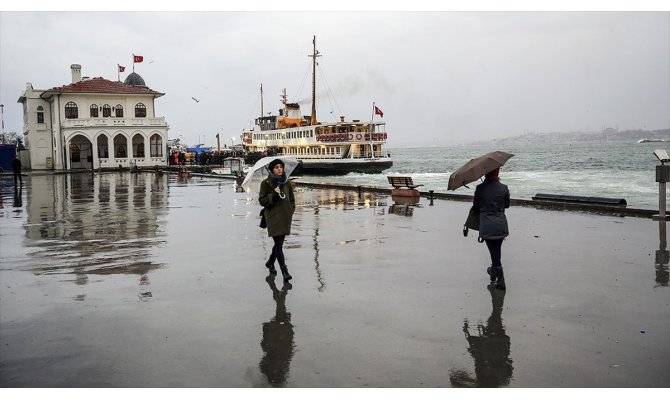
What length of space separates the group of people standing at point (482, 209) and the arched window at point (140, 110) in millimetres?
50133

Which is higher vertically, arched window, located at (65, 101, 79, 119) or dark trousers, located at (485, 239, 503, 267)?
arched window, located at (65, 101, 79, 119)

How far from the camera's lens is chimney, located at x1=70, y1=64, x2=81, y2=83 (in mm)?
56031

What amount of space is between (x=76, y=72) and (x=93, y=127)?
31.0 feet

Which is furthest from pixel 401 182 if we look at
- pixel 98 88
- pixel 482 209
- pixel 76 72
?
pixel 76 72

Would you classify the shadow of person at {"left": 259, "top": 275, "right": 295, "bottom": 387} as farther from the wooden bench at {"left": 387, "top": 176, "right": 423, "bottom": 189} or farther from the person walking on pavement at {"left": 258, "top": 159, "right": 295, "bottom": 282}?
the wooden bench at {"left": 387, "top": 176, "right": 423, "bottom": 189}

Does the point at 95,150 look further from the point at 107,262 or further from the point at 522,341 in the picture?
the point at 522,341

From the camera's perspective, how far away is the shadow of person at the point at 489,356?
449 cm

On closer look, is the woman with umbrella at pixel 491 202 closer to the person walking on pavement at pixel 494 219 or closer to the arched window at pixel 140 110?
the person walking on pavement at pixel 494 219

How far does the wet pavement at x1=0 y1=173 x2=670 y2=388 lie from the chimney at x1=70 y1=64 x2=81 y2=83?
48.7 metres

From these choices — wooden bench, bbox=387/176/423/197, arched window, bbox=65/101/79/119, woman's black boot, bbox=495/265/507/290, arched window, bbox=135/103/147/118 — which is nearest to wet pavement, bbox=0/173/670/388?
Result: woman's black boot, bbox=495/265/507/290

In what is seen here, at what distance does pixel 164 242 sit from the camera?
37.1 ft

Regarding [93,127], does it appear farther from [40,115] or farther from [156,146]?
[40,115]

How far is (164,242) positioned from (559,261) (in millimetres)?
6901

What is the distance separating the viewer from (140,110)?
2153 inches
